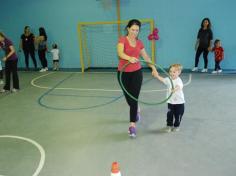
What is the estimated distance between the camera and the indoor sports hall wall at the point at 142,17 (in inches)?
307

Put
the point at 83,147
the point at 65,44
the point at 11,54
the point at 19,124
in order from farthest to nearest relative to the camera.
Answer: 1. the point at 65,44
2. the point at 11,54
3. the point at 19,124
4. the point at 83,147

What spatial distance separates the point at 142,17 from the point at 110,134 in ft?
15.9

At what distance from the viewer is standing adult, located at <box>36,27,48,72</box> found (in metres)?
9.09

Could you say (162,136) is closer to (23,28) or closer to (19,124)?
(19,124)

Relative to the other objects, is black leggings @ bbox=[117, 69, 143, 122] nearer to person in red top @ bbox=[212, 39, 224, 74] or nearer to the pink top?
the pink top

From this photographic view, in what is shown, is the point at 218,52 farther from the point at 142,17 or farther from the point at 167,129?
the point at 167,129

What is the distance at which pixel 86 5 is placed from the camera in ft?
28.9

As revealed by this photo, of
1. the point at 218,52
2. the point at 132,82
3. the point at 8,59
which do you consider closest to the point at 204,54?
the point at 218,52

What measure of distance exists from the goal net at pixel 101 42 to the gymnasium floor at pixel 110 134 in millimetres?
2150

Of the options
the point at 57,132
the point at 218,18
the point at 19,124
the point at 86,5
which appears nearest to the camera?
the point at 57,132

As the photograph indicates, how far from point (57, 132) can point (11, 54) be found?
283 cm

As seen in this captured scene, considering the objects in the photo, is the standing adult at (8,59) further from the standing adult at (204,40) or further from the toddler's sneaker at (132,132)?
the standing adult at (204,40)

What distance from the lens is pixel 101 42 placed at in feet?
29.3

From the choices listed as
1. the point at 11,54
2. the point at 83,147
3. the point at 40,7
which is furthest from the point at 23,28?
the point at 83,147
